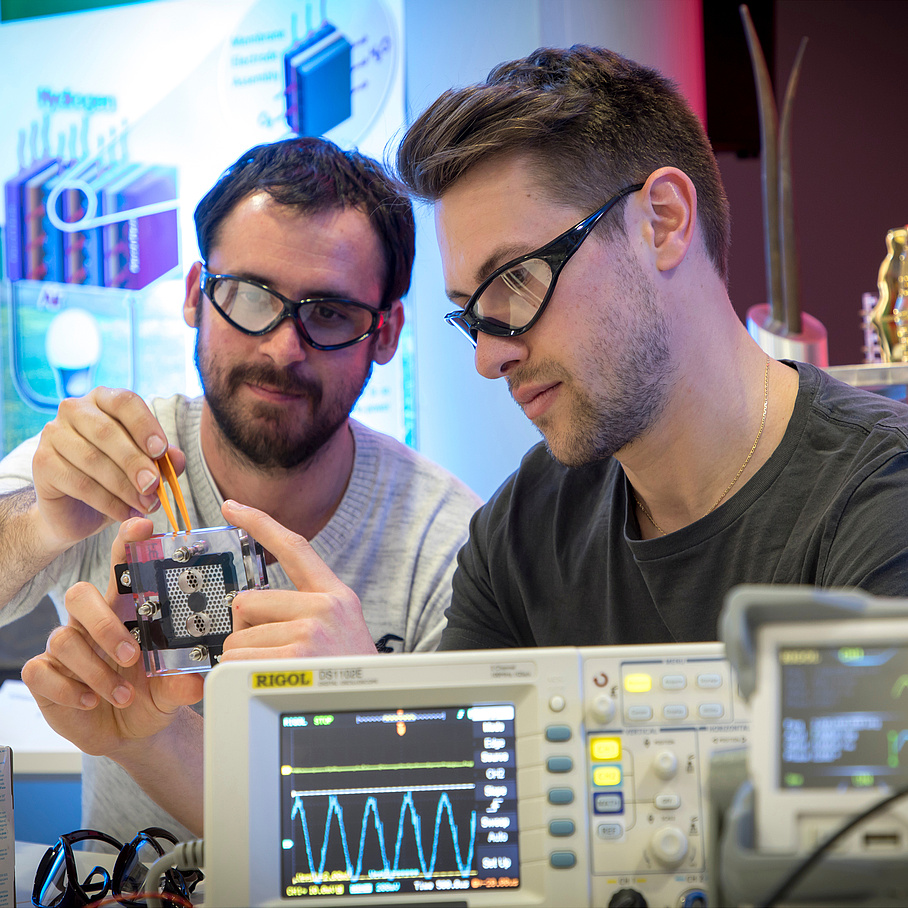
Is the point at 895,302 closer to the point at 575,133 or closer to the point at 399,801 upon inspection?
the point at 575,133

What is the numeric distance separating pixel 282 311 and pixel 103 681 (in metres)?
0.75

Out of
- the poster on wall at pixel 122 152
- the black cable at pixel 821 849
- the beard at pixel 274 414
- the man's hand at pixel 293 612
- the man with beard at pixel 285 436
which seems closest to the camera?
the black cable at pixel 821 849

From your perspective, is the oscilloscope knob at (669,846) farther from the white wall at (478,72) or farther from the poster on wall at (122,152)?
the poster on wall at (122,152)

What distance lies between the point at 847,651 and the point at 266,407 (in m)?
1.30

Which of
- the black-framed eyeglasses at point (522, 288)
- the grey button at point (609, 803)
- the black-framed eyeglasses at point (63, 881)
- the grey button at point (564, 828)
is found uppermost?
the black-framed eyeglasses at point (522, 288)

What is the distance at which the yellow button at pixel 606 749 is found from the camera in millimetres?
815

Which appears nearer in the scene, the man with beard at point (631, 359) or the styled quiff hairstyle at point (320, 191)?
the man with beard at point (631, 359)

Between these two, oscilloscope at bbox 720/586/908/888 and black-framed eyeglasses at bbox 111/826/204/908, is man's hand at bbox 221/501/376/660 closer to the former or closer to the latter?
black-framed eyeglasses at bbox 111/826/204/908

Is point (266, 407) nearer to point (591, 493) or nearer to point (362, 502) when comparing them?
point (362, 502)

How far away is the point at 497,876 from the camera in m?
0.81

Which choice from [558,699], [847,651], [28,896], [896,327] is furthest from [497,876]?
[896,327]

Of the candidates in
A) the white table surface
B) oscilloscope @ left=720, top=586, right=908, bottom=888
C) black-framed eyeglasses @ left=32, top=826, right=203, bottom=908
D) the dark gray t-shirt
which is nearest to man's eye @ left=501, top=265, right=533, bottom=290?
the dark gray t-shirt

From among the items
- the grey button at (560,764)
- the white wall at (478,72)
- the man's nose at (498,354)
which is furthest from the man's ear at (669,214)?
the white wall at (478,72)

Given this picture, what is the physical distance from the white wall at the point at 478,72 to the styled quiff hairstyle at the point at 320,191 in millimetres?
651
